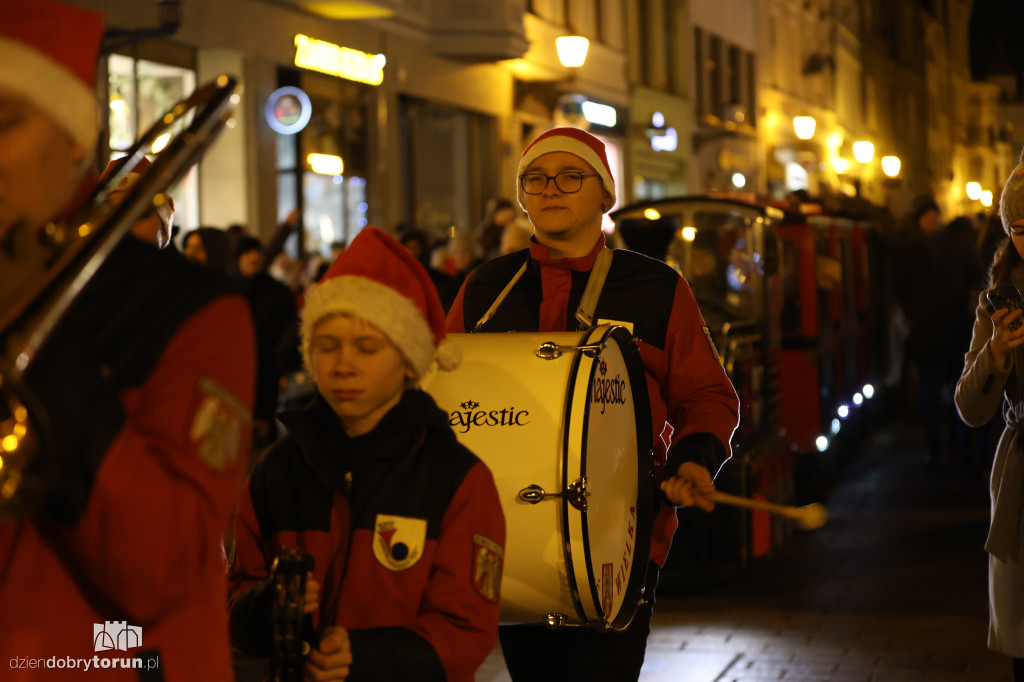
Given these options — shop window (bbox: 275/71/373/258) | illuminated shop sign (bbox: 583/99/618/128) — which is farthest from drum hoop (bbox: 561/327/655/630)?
illuminated shop sign (bbox: 583/99/618/128)

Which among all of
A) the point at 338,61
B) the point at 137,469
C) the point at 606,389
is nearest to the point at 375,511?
the point at 137,469

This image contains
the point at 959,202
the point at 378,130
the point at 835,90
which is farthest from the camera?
the point at 959,202

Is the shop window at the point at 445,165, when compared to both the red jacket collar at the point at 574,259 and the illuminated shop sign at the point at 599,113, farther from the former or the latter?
the red jacket collar at the point at 574,259

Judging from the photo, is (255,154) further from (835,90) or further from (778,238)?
(835,90)

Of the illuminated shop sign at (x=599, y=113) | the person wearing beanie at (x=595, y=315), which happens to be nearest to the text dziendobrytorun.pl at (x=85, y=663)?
the person wearing beanie at (x=595, y=315)

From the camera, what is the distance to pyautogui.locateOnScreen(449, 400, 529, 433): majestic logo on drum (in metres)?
3.78

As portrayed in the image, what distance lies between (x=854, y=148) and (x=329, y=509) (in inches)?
1747

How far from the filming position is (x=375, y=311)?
291cm

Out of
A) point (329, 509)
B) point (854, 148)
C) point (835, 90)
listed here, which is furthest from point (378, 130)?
point (835, 90)

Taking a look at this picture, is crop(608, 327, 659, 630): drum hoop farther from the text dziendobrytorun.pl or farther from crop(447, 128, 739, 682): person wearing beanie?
the text dziendobrytorun.pl

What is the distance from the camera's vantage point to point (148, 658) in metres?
2.05

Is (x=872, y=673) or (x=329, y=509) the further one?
(x=872, y=673)

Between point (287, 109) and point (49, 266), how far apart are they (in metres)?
16.1

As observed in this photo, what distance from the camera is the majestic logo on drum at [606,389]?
379 cm
